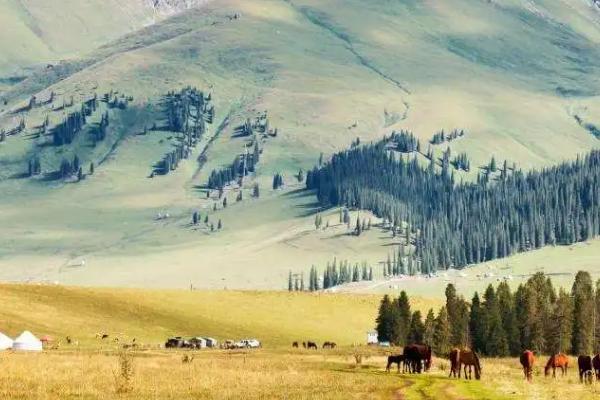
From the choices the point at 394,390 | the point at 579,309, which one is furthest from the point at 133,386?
the point at 579,309

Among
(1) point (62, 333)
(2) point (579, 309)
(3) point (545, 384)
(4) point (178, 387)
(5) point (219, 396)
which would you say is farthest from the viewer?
(2) point (579, 309)

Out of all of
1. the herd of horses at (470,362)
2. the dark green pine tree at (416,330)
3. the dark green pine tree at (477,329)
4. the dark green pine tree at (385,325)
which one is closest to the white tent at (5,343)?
the herd of horses at (470,362)

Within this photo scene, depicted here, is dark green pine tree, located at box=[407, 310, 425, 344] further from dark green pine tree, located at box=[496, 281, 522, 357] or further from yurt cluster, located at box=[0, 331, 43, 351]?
yurt cluster, located at box=[0, 331, 43, 351]

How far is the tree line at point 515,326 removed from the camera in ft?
444

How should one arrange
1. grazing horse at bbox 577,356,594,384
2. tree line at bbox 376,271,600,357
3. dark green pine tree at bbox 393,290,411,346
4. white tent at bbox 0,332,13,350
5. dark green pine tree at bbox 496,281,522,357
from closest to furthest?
1. grazing horse at bbox 577,356,594,384
2. white tent at bbox 0,332,13,350
3. tree line at bbox 376,271,600,357
4. dark green pine tree at bbox 496,281,522,357
5. dark green pine tree at bbox 393,290,411,346

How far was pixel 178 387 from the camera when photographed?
60.4m

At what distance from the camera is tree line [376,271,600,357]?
444 feet

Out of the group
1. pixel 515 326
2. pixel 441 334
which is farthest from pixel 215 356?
pixel 515 326

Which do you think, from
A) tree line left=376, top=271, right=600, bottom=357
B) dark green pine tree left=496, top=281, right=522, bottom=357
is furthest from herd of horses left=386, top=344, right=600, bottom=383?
dark green pine tree left=496, top=281, right=522, bottom=357

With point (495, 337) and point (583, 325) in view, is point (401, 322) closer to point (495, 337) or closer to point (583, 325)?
point (495, 337)

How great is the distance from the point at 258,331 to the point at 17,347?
5969 cm

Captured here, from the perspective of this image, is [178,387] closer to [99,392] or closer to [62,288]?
[99,392]

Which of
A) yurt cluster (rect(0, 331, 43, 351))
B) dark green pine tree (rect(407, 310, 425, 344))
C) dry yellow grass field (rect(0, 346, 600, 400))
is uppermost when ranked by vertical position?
dark green pine tree (rect(407, 310, 425, 344))

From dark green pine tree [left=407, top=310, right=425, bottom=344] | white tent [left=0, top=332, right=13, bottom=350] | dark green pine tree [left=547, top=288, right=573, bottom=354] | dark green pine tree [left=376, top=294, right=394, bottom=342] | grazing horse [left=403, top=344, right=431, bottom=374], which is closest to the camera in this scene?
grazing horse [left=403, top=344, right=431, bottom=374]
